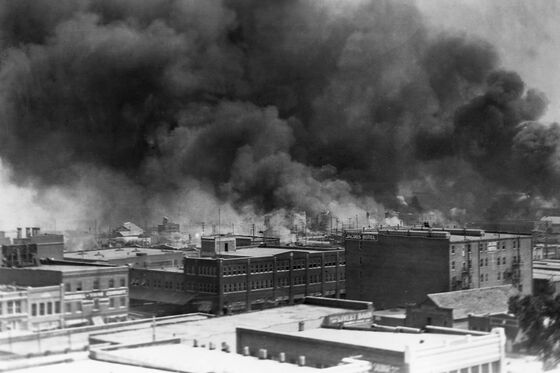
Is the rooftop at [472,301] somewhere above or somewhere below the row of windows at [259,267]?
below

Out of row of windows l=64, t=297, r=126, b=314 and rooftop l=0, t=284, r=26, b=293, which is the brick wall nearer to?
row of windows l=64, t=297, r=126, b=314

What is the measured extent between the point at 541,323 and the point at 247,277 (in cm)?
1250

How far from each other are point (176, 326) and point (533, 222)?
36660 millimetres

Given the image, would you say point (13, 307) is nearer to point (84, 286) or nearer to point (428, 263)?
point (84, 286)

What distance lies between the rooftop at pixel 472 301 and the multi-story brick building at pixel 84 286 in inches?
353

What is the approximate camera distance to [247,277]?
34469 mm

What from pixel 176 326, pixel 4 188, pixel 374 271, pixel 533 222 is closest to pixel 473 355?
pixel 176 326

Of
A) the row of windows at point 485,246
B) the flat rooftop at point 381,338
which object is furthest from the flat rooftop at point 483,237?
the flat rooftop at point 381,338

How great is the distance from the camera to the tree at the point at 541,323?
23031 mm

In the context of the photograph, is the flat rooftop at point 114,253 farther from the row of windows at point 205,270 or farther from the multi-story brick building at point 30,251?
the multi-story brick building at point 30,251

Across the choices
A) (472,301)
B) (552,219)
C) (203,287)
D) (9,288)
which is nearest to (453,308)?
(472,301)

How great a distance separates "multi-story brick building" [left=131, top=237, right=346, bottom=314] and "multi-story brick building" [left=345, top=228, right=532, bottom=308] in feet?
11.8

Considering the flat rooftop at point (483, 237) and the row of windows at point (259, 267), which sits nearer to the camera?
the flat rooftop at point (483, 237)

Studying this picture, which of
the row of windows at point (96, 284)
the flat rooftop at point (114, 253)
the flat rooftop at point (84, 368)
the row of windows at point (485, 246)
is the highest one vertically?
the row of windows at point (485, 246)
